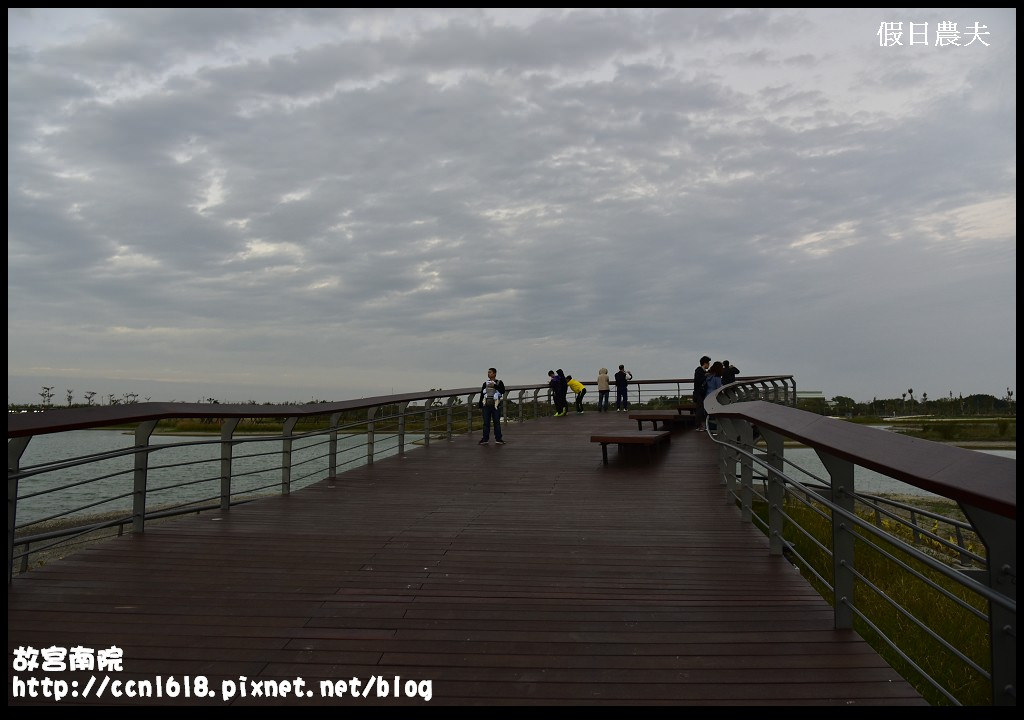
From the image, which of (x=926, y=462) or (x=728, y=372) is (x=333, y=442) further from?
(x=728, y=372)

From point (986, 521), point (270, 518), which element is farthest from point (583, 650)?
point (270, 518)

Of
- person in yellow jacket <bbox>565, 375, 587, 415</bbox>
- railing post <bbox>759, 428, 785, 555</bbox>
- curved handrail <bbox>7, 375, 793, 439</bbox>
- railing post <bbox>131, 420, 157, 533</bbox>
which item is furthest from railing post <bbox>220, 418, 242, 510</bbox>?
person in yellow jacket <bbox>565, 375, 587, 415</bbox>

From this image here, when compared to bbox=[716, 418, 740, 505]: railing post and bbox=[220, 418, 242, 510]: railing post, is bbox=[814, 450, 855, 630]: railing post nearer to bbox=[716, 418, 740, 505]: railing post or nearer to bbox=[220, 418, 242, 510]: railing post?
bbox=[716, 418, 740, 505]: railing post

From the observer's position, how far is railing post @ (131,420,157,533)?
544 centimetres

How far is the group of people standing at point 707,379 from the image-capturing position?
14830mm

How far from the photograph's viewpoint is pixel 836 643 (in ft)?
10.8

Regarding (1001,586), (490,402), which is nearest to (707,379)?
(490,402)

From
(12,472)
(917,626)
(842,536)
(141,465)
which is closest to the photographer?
(842,536)

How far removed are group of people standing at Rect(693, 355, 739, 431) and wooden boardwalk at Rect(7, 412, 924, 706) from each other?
27.1 feet

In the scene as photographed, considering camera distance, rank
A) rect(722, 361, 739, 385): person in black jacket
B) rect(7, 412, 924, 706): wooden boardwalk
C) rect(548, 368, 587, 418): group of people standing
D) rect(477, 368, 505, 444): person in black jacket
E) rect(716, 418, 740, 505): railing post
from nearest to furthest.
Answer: rect(7, 412, 924, 706): wooden boardwalk < rect(716, 418, 740, 505): railing post < rect(477, 368, 505, 444): person in black jacket < rect(722, 361, 739, 385): person in black jacket < rect(548, 368, 587, 418): group of people standing

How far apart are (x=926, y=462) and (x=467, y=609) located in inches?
95.2

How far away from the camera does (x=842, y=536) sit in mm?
3332
